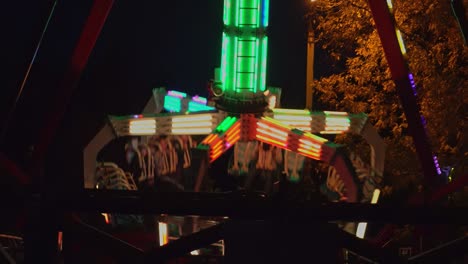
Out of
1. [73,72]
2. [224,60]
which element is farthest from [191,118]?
[73,72]

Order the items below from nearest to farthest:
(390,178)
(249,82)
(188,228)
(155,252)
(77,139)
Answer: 1. (155,252)
2. (249,82)
3. (188,228)
4. (390,178)
5. (77,139)

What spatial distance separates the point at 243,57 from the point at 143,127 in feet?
8.44

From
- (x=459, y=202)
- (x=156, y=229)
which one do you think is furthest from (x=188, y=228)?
(x=459, y=202)

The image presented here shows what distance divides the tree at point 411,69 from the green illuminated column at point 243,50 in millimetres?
4139

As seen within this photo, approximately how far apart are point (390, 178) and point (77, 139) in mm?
15363

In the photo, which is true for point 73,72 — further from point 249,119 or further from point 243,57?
point 249,119

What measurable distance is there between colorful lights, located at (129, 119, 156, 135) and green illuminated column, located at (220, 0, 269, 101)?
1.81m

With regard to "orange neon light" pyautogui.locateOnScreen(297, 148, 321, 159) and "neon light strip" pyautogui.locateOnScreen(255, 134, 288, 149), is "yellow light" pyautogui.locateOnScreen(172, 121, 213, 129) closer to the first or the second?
"neon light strip" pyautogui.locateOnScreen(255, 134, 288, 149)

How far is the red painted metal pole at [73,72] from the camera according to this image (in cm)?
1293

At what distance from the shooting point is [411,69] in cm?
1631

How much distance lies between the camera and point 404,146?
1775 cm

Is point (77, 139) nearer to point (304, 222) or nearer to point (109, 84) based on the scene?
point (109, 84)

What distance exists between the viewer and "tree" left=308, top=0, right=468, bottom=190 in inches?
610

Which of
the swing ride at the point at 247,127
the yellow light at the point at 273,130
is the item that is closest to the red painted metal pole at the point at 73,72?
the swing ride at the point at 247,127
